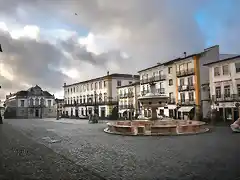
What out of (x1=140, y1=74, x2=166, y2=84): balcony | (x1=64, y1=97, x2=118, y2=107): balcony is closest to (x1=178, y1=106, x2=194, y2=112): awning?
(x1=140, y1=74, x2=166, y2=84): balcony

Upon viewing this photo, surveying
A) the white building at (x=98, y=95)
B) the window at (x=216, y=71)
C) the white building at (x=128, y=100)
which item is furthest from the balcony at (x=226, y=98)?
the white building at (x=98, y=95)

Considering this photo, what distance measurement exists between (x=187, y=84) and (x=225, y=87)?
8085 millimetres

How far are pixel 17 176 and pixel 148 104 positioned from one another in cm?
1795

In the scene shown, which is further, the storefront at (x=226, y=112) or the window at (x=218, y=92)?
the window at (x=218, y=92)

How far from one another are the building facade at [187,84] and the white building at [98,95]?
1902 centimetres

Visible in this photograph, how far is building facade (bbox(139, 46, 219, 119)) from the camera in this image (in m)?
43.7

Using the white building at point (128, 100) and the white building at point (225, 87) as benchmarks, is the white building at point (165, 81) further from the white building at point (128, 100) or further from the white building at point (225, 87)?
the white building at point (225, 87)

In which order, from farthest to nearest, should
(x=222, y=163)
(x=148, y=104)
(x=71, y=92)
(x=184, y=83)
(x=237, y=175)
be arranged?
(x=71, y=92), (x=184, y=83), (x=148, y=104), (x=222, y=163), (x=237, y=175)

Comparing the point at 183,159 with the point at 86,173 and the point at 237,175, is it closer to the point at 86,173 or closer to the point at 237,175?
the point at 237,175

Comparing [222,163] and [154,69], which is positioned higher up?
[154,69]

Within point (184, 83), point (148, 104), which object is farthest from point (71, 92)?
point (148, 104)

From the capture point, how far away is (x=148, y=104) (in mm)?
24375

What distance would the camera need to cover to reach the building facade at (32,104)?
9744cm

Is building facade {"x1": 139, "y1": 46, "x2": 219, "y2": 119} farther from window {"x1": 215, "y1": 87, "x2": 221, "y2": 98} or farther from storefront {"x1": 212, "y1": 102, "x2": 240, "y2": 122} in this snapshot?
storefront {"x1": 212, "y1": 102, "x2": 240, "y2": 122}
